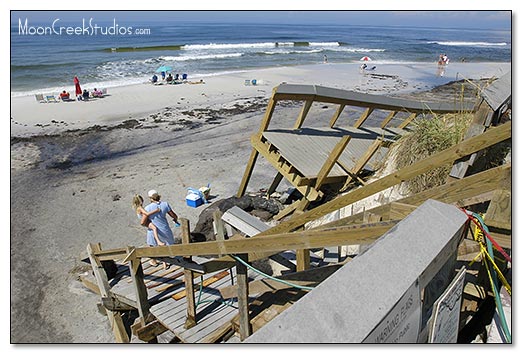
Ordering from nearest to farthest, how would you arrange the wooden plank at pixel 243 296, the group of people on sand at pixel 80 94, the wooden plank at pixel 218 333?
the wooden plank at pixel 243 296
the wooden plank at pixel 218 333
the group of people on sand at pixel 80 94

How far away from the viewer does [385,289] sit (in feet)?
5.49

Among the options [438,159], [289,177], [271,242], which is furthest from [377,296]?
[289,177]

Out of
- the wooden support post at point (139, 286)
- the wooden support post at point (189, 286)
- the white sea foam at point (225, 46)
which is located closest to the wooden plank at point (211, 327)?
the wooden support post at point (189, 286)

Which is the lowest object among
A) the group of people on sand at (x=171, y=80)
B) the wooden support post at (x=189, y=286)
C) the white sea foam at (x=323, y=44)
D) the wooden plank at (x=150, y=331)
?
the wooden plank at (x=150, y=331)

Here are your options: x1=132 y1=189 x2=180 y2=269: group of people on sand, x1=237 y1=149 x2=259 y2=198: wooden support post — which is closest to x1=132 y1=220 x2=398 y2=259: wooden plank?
x1=132 y1=189 x2=180 y2=269: group of people on sand

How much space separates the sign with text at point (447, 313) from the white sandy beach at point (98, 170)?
17.9 ft

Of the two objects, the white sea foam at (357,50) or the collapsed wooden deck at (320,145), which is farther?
the white sea foam at (357,50)

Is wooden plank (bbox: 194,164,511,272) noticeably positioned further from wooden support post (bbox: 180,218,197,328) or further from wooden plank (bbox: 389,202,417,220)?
wooden support post (bbox: 180,218,197,328)

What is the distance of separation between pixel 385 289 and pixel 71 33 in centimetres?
6943

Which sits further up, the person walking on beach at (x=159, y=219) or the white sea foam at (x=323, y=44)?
the white sea foam at (x=323, y=44)

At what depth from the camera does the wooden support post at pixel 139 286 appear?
508 cm

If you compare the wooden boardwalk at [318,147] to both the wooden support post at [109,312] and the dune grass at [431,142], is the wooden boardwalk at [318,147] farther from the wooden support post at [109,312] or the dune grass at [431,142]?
the wooden support post at [109,312]

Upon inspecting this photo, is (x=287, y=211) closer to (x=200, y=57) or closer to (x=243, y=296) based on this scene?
(x=243, y=296)

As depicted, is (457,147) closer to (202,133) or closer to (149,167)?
(149,167)
